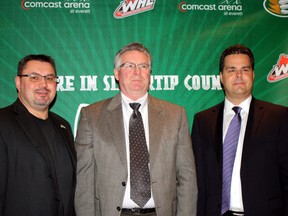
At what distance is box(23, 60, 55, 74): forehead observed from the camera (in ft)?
9.04

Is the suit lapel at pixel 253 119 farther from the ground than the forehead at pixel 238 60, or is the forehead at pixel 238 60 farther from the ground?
the forehead at pixel 238 60

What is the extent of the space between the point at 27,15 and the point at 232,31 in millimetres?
2255

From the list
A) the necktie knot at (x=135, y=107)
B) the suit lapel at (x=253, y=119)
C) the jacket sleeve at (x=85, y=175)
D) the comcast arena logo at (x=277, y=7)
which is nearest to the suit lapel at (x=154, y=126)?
the necktie knot at (x=135, y=107)

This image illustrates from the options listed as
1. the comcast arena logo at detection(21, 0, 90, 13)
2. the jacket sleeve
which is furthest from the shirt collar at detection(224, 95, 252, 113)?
the comcast arena logo at detection(21, 0, 90, 13)

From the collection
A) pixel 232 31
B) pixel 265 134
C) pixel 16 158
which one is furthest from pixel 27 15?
pixel 265 134

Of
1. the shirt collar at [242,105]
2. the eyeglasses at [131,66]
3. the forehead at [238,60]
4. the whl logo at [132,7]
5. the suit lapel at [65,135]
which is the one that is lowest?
the suit lapel at [65,135]

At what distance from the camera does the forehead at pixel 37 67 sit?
9.04 ft

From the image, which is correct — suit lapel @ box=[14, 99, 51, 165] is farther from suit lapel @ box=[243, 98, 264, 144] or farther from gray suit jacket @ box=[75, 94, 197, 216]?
suit lapel @ box=[243, 98, 264, 144]

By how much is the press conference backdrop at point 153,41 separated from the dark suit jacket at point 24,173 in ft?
3.60

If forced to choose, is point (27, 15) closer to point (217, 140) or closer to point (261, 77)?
point (217, 140)

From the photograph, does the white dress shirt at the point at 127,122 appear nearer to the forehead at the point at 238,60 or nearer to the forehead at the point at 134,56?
the forehead at the point at 134,56

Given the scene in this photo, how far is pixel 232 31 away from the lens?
383 cm

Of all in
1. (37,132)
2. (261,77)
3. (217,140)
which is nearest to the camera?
(37,132)

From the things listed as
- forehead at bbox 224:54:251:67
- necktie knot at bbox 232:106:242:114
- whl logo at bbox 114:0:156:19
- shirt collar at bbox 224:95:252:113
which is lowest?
necktie knot at bbox 232:106:242:114
